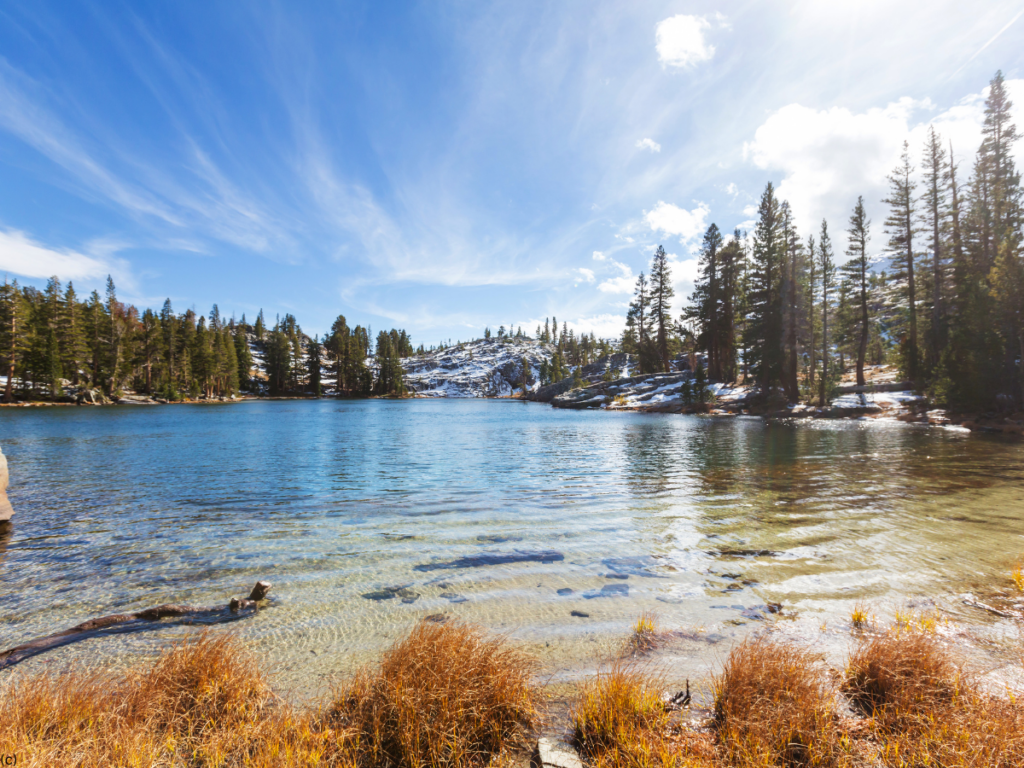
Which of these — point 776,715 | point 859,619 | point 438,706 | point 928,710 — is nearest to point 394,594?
point 438,706

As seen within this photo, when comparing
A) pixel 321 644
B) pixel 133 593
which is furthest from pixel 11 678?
pixel 321 644

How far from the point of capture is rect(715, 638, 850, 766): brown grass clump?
3.03m

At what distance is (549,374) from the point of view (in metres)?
156

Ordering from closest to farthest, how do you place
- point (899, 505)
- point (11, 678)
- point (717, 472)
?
point (11, 678) → point (899, 505) → point (717, 472)

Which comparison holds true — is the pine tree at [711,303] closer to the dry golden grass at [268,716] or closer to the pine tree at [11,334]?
the dry golden grass at [268,716]

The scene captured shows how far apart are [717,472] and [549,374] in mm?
138603

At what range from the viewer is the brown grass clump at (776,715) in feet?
9.94

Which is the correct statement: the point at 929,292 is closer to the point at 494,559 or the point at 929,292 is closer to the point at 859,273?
the point at 859,273

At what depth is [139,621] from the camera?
19.6ft

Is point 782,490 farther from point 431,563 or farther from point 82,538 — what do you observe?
point 82,538

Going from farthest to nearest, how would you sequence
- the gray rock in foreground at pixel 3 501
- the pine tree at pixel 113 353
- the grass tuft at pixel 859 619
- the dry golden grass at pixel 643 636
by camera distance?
1. the pine tree at pixel 113 353
2. the gray rock in foreground at pixel 3 501
3. the grass tuft at pixel 859 619
4. the dry golden grass at pixel 643 636

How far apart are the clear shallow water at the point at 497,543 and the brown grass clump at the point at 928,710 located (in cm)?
186

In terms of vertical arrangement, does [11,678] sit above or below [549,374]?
below

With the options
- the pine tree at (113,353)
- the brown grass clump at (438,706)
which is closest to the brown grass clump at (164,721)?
the brown grass clump at (438,706)
